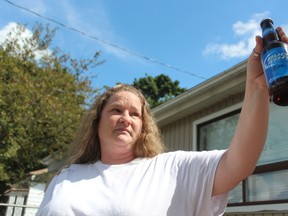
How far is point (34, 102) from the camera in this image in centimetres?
1326

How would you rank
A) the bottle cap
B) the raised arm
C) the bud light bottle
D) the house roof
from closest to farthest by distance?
the bud light bottle
the raised arm
the bottle cap
the house roof

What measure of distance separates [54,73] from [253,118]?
14.5m

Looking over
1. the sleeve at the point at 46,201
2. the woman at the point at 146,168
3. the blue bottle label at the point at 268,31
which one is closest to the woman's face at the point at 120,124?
the woman at the point at 146,168

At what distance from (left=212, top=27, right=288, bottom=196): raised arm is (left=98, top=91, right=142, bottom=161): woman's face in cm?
57

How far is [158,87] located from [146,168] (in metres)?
33.1

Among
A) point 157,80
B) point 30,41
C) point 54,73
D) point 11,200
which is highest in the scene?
point 157,80

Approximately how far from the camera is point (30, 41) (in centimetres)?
1605

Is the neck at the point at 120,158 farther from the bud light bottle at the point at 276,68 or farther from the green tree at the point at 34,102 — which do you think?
the green tree at the point at 34,102

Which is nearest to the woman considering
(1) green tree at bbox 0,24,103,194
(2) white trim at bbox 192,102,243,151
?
(2) white trim at bbox 192,102,243,151

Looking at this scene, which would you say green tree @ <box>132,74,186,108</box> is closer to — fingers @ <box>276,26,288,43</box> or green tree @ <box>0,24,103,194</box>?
green tree @ <box>0,24,103,194</box>

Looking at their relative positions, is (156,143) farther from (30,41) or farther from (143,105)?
(30,41)

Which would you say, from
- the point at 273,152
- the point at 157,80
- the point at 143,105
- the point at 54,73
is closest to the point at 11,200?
the point at 54,73

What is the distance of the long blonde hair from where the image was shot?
1.93m

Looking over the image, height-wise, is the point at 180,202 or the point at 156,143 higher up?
the point at 156,143
